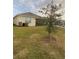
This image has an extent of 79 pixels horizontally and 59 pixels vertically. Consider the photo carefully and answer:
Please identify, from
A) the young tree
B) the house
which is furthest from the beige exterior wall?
the young tree

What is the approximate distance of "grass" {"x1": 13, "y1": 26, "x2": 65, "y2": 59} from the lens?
1.79 metres

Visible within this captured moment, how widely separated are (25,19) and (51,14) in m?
0.29

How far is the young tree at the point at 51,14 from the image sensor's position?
72.6 inches

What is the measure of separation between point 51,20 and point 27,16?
27 centimetres

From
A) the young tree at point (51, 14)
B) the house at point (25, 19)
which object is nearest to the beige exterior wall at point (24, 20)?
the house at point (25, 19)

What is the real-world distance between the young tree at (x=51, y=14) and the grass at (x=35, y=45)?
6cm

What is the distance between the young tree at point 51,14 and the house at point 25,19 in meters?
0.12

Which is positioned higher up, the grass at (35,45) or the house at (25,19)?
the house at (25,19)

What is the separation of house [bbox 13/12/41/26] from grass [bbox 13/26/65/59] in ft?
0.18

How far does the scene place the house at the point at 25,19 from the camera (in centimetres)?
179

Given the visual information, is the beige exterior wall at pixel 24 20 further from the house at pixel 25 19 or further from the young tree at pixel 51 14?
the young tree at pixel 51 14
